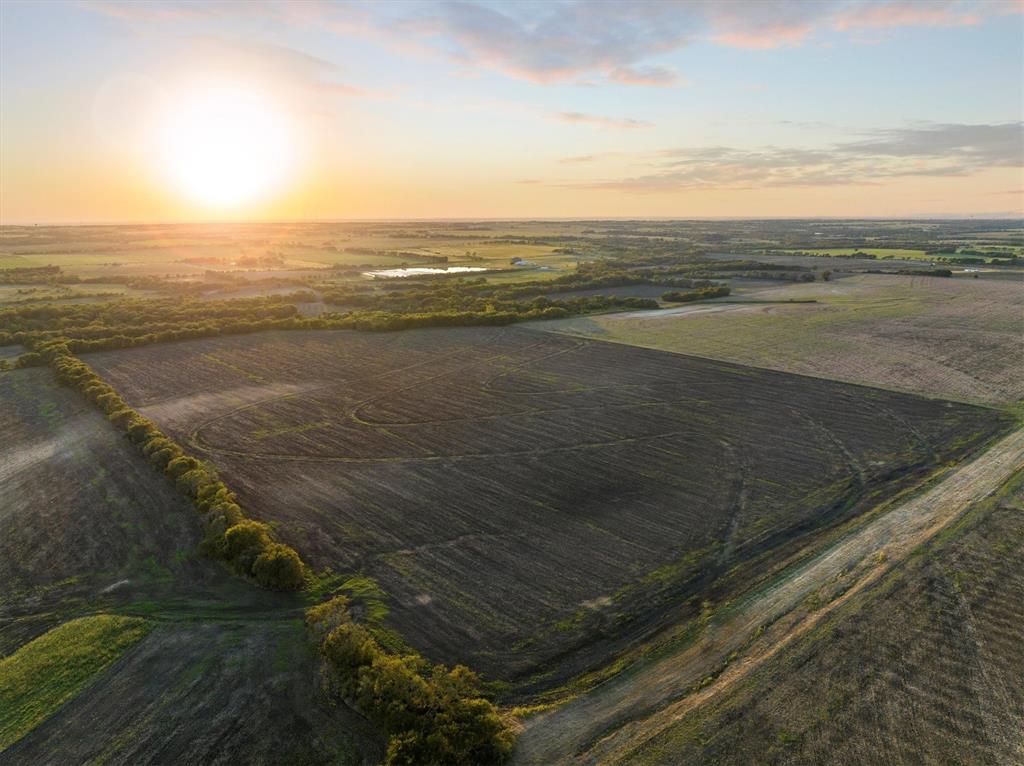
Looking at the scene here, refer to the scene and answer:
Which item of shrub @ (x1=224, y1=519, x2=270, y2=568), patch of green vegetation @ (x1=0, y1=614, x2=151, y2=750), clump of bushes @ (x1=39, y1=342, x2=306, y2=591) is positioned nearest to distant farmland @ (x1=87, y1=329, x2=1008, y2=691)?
clump of bushes @ (x1=39, y1=342, x2=306, y2=591)

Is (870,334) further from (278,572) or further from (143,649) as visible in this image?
(143,649)

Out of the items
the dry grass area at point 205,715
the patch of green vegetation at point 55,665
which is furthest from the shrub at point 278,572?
the patch of green vegetation at point 55,665

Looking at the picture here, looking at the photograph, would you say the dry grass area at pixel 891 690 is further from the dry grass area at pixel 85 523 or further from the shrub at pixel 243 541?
the dry grass area at pixel 85 523

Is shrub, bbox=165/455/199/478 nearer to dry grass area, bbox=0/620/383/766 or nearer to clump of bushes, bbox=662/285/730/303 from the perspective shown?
dry grass area, bbox=0/620/383/766

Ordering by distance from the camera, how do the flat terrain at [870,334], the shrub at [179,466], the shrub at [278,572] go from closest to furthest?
the shrub at [278,572], the shrub at [179,466], the flat terrain at [870,334]

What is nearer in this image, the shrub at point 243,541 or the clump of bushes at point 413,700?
the clump of bushes at point 413,700

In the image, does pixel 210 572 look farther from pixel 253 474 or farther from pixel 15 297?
pixel 15 297

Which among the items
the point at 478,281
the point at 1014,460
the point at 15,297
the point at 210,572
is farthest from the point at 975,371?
the point at 15,297
